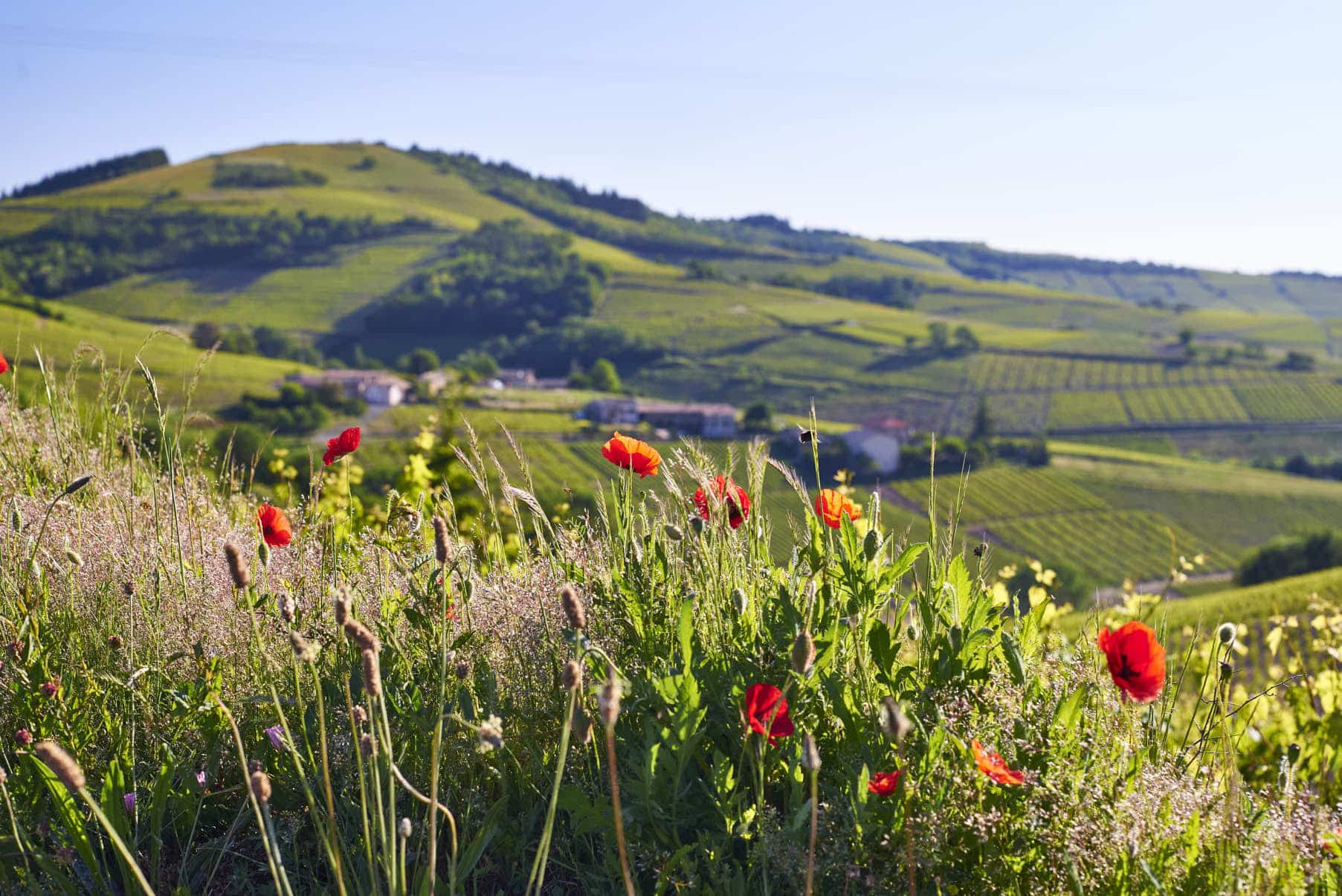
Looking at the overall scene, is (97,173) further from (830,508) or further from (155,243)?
(830,508)

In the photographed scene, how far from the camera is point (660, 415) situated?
77.1 m

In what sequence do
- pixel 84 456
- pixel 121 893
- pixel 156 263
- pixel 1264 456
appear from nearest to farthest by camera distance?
pixel 121 893, pixel 84 456, pixel 1264 456, pixel 156 263

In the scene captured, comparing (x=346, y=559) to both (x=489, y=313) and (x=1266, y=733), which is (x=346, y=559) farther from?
(x=489, y=313)

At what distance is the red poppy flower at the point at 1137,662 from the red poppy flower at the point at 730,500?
0.87 metres

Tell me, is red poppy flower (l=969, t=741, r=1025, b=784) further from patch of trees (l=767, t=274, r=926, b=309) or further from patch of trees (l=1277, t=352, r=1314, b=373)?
patch of trees (l=767, t=274, r=926, b=309)

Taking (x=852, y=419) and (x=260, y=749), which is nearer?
(x=260, y=749)

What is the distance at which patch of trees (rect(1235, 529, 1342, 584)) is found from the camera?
1887 inches

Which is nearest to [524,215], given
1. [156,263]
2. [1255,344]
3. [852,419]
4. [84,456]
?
[156,263]

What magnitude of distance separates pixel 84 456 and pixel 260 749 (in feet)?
5.93

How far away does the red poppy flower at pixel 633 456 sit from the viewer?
7.81 ft

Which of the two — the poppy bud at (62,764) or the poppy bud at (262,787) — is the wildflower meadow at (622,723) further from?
the poppy bud at (62,764)

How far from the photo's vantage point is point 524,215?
156250 mm

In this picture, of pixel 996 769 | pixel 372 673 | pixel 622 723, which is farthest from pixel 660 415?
pixel 372 673

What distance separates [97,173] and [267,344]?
77636mm
